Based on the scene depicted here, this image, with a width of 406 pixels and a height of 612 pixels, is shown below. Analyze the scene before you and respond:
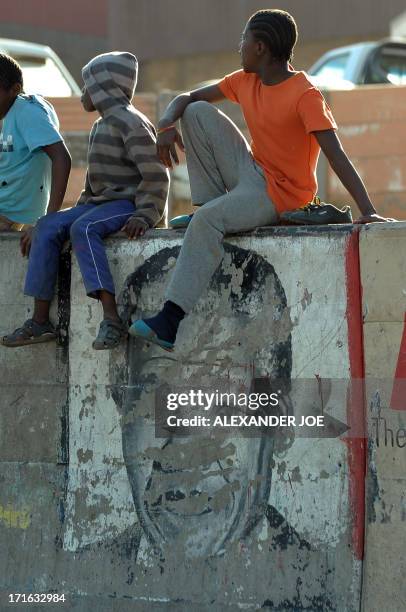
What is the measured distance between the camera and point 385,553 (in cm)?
414

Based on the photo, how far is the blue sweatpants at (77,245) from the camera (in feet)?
15.2

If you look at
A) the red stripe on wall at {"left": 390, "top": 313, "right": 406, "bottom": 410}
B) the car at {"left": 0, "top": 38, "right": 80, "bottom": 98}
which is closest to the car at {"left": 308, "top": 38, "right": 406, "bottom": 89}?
the car at {"left": 0, "top": 38, "right": 80, "bottom": 98}

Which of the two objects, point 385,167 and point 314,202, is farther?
point 385,167

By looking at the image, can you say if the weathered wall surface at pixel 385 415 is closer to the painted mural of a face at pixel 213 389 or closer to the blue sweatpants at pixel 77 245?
the painted mural of a face at pixel 213 389

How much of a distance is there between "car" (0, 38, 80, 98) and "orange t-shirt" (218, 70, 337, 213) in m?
8.93

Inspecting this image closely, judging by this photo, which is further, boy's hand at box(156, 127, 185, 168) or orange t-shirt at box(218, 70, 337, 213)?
boy's hand at box(156, 127, 185, 168)

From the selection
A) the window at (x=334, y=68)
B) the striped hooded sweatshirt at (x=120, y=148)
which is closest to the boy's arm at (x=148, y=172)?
the striped hooded sweatshirt at (x=120, y=148)

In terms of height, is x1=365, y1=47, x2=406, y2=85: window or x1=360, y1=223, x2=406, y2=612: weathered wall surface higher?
x1=365, y1=47, x2=406, y2=85: window

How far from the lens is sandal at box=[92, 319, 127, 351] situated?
4.52m

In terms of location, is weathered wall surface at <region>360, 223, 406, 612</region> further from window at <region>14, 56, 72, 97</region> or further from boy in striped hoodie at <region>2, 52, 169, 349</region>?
window at <region>14, 56, 72, 97</region>

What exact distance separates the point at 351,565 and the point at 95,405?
1169 millimetres

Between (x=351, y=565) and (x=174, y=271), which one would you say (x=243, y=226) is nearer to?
(x=174, y=271)

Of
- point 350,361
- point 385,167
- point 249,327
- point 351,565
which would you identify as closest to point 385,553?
point 351,565

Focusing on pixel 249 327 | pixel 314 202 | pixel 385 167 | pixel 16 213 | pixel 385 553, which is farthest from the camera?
pixel 385 167
